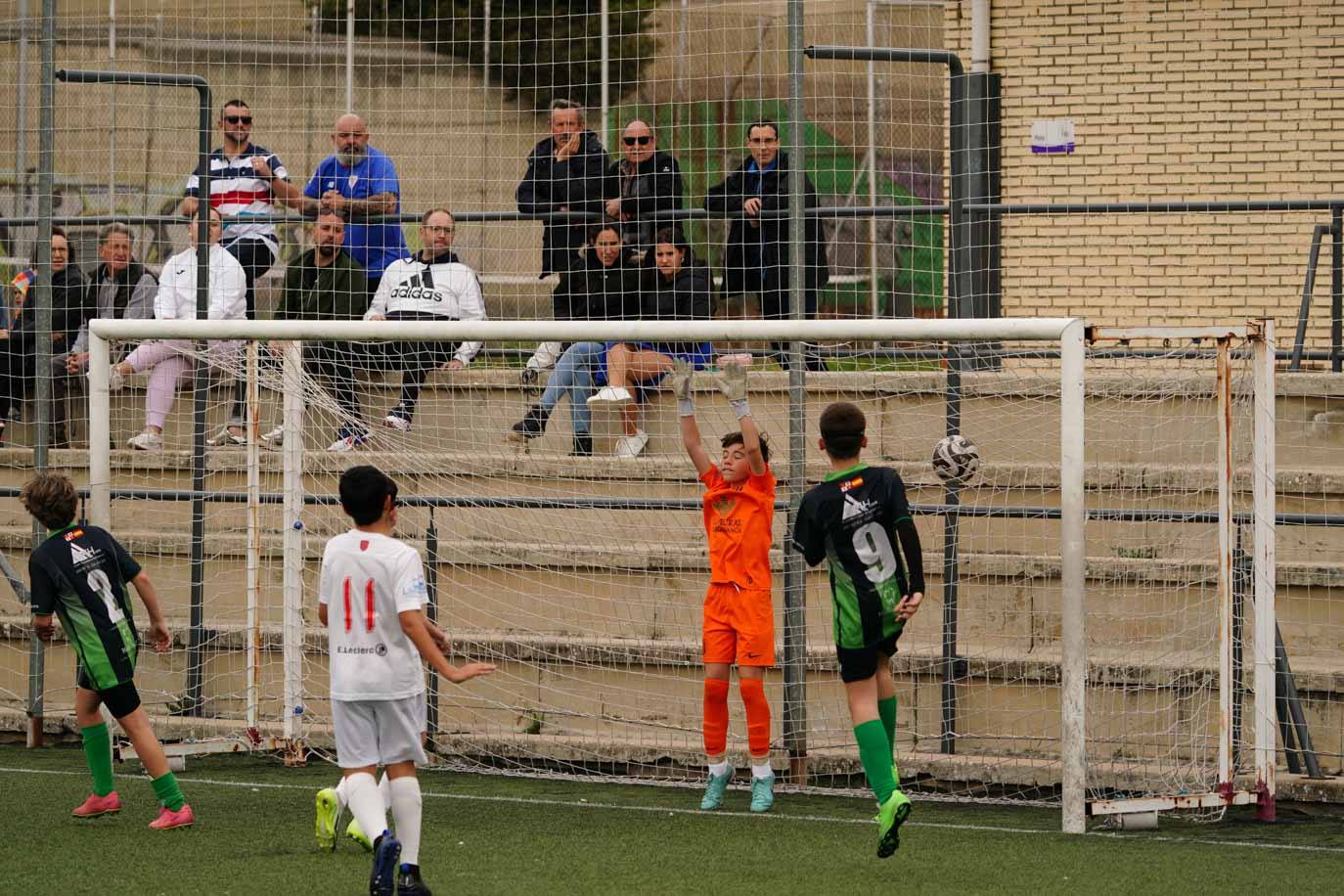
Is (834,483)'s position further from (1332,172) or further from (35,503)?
(1332,172)

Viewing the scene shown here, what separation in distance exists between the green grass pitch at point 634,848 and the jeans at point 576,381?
2.20 meters

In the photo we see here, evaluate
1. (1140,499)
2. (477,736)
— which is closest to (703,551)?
(477,736)

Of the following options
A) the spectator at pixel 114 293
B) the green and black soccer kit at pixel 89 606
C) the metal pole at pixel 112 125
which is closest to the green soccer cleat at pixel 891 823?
the green and black soccer kit at pixel 89 606

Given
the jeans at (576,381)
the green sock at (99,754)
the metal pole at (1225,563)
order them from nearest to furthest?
the green sock at (99,754) → the metal pole at (1225,563) → the jeans at (576,381)

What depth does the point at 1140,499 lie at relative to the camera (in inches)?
336

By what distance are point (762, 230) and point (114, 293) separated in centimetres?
432

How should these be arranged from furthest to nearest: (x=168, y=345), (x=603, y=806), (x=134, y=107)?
(x=134, y=107) < (x=168, y=345) < (x=603, y=806)

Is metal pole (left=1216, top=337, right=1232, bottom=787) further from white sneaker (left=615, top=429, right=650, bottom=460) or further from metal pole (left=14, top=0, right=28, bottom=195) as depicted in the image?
metal pole (left=14, top=0, right=28, bottom=195)

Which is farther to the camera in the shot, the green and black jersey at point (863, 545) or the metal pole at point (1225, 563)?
the metal pole at point (1225, 563)

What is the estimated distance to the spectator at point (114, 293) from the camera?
10.5 m

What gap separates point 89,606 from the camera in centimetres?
689

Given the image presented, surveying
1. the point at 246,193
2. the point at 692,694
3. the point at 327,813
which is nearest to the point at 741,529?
the point at 692,694

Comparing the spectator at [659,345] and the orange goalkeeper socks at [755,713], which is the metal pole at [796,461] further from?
the spectator at [659,345]

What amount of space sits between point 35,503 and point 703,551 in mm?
3458
